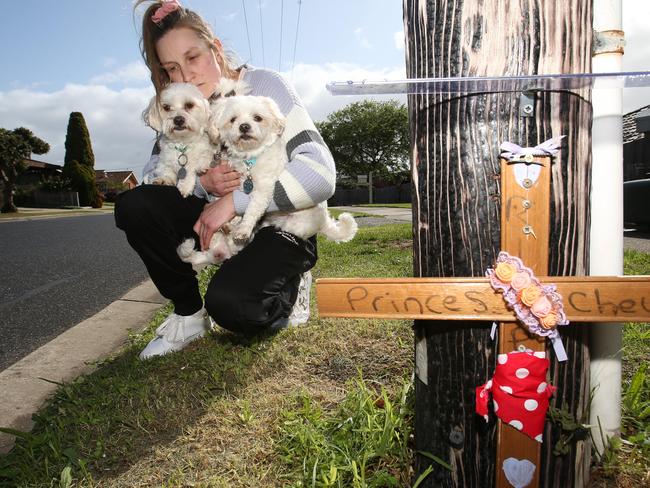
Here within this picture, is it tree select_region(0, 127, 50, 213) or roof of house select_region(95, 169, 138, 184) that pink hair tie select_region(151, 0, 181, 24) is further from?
roof of house select_region(95, 169, 138, 184)

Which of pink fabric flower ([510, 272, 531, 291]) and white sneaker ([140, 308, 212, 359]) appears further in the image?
white sneaker ([140, 308, 212, 359])

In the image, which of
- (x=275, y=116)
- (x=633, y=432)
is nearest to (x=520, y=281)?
(x=633, y=432)

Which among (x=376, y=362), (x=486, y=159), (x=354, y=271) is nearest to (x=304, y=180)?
(x=376, y=362)

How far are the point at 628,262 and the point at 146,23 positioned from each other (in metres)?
4.23

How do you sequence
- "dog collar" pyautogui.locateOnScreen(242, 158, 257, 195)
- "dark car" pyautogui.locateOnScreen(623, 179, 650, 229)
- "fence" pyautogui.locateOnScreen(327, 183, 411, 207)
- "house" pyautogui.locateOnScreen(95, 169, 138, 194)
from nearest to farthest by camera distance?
"dog collar" pyautogui.locateOnScreen(242, 158, 257, 195) < "dark car" pyautogui.locateOnScreen(623, 179, 650, 229) < "fence" pyautogui.locateOnScreen(327, 183, 411, 207) < "house" pyautogui.locateOnScreen(95, 169, 138, 194)

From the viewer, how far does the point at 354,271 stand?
14.8ft

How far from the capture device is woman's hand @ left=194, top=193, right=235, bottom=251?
231 cm

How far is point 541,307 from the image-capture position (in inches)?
38.8

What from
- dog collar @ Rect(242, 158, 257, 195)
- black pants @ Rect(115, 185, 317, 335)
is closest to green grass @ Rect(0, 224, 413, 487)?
black pants @ Rect(115, 185, 317, 335)

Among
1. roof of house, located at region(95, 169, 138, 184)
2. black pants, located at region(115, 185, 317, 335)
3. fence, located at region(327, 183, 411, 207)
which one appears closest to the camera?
black pants, located at region(115, 185, 317, 335)

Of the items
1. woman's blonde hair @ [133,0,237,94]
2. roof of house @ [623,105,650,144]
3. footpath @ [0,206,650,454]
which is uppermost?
woman's blonde hair @ [133,0,237,94]

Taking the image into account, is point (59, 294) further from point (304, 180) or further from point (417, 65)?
point (417, 65)

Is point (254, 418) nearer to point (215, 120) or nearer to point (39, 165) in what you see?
point (215, 120)

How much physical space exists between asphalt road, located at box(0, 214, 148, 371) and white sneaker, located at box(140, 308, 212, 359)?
2.89 ft
